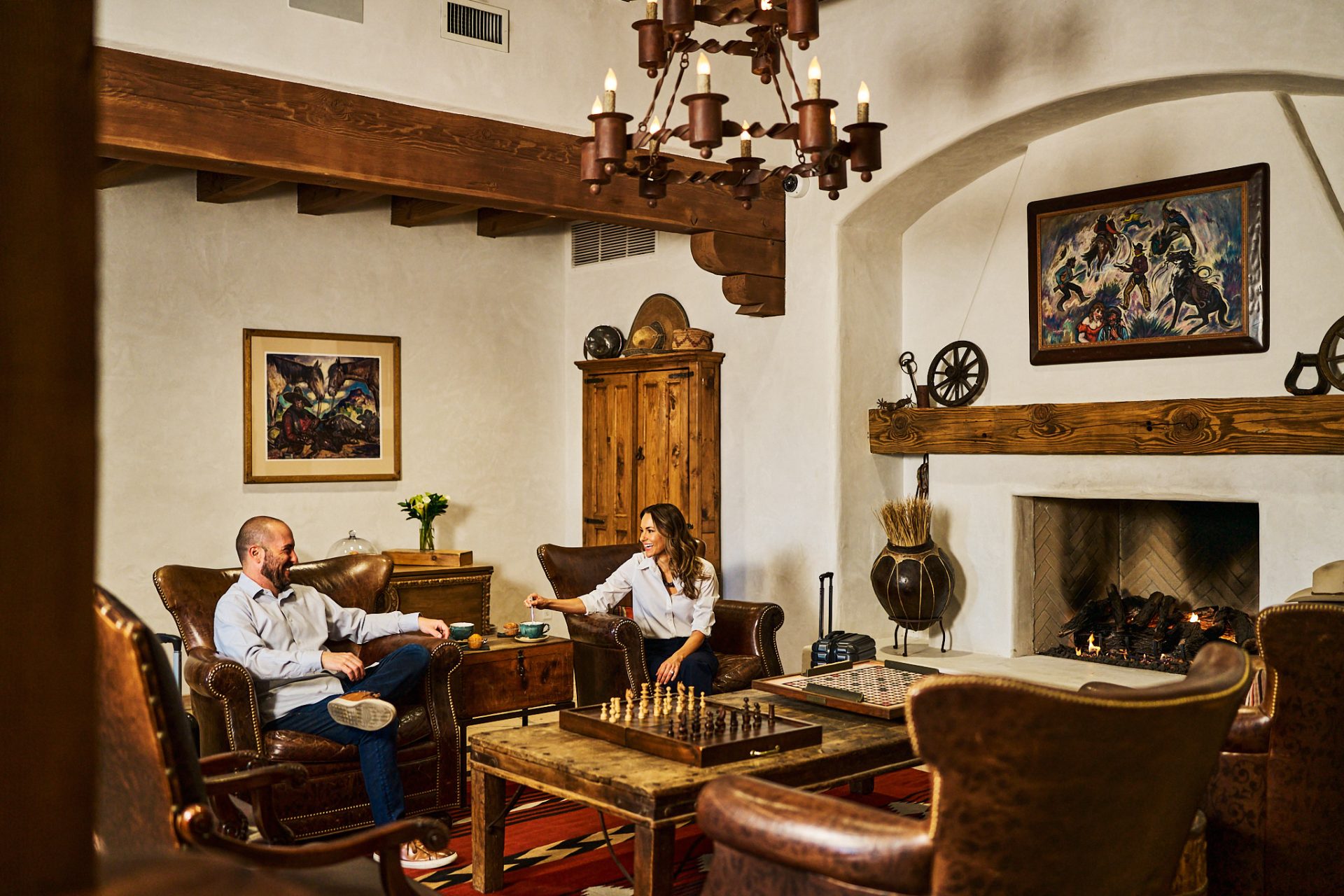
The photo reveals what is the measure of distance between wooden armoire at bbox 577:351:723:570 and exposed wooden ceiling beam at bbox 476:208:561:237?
101 centimetres

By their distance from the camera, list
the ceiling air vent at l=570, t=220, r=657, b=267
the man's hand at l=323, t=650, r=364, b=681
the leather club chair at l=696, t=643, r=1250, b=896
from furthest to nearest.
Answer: the ceiling air vent at l=570, t=220, r=657, b=267, the man's hand at l=323, t=650, r=364, b=681, the leather club chair at l=696, t=643, r=1250, b=896

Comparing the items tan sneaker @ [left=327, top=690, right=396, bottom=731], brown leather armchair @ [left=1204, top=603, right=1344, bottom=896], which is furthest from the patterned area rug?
brown leather armchair @ [left=1204, top=603, right=1344, bottom=896]

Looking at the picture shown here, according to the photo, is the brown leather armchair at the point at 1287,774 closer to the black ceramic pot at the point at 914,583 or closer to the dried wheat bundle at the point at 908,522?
the black ceramic pot at the point at 914,583

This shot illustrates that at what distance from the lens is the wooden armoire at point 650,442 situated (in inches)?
286

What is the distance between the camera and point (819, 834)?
2.23 m

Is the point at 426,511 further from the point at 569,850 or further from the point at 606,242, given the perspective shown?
the point at 569,850

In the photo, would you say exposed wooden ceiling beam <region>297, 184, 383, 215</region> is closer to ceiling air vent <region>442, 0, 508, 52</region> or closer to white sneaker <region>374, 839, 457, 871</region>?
ceiling air vent <region>442, 0, 508, 52</region>

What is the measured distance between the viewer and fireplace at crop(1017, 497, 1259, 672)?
5.98 meters

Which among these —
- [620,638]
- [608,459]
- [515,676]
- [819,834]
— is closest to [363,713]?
[515,676]

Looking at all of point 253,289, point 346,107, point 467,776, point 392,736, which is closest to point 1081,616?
point 467,776

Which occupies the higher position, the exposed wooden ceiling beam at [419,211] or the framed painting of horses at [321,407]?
the exposed wooden ceiling beam at [419,211]

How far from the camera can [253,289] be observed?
23.1 feet

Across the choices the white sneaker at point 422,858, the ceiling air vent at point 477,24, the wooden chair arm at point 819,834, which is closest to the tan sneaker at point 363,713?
the white sneaker at point 422,858

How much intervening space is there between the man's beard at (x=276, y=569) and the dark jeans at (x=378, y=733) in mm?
404
